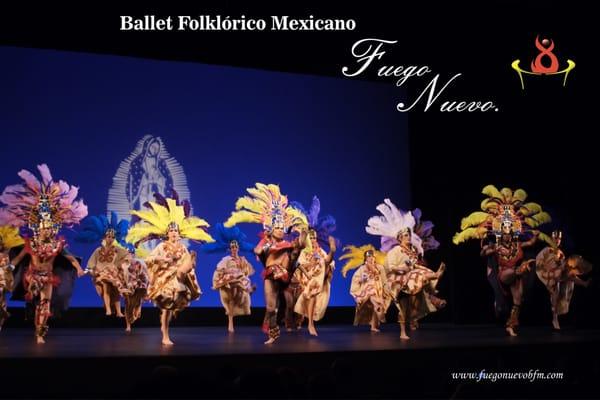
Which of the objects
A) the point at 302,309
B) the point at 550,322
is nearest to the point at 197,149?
the point at 302,309

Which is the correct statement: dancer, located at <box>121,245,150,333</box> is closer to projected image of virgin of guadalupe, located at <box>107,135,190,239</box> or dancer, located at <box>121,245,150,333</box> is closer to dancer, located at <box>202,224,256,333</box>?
dancer, located at <box>202,224,256,333</box>

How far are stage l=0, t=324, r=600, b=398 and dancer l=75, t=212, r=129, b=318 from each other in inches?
65.2

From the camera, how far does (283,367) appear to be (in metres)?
4.51

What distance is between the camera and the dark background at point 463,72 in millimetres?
11867

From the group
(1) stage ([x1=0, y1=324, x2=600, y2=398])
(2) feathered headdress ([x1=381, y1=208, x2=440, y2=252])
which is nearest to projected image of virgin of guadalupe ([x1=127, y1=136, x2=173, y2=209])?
(1) stage ([x1=0, y1=324, x2=600, y2=398])

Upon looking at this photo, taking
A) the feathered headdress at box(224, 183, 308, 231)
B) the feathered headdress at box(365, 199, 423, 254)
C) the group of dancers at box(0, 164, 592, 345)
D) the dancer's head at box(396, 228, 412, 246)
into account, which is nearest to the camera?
the group of dancers at box(0, 164, 592, 345)

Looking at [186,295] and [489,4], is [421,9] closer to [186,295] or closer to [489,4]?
[489,4]

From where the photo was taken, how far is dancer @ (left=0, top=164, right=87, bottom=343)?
8.81 metres

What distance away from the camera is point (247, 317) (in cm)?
1372

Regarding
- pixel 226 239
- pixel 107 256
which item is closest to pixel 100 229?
pixel 107 256

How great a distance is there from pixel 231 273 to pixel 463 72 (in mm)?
5053

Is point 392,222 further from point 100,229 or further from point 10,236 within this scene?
point 10,236

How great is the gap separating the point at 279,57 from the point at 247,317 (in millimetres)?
4517

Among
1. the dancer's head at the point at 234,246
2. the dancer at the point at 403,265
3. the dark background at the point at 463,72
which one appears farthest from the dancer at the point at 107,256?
the dancer at the point at 403,265
